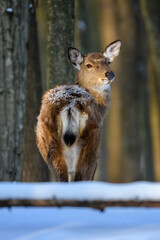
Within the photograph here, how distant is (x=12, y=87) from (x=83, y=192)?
3405 millimetres

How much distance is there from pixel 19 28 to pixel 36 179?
2.57 meters

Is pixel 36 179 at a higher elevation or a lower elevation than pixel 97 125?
lower

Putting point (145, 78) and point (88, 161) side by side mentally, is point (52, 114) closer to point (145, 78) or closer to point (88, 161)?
point (88, 161)

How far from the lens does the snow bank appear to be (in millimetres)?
3641

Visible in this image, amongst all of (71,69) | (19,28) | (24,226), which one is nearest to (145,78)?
(71,69)

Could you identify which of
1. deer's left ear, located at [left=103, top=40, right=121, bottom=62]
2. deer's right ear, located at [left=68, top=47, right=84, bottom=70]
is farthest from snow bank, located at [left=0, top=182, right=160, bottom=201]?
deer's left ear, located at [left=103, top=40, right=121, bottom=62]

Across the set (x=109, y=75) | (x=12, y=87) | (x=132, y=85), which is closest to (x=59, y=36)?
(x=109, y=75)

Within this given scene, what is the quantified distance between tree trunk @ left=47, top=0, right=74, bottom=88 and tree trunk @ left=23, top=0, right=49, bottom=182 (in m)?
0.38

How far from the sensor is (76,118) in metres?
5.66

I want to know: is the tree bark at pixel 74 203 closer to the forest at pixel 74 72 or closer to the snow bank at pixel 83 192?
the snow bank at pixel 83 192

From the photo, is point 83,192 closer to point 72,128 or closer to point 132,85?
point 72,128

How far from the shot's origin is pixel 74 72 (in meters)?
7.93

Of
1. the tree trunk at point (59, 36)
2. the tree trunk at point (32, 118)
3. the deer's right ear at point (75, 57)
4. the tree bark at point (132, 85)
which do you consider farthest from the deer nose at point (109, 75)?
the tree bark at point (132, 85)

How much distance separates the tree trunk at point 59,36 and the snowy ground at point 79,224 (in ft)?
11.9
